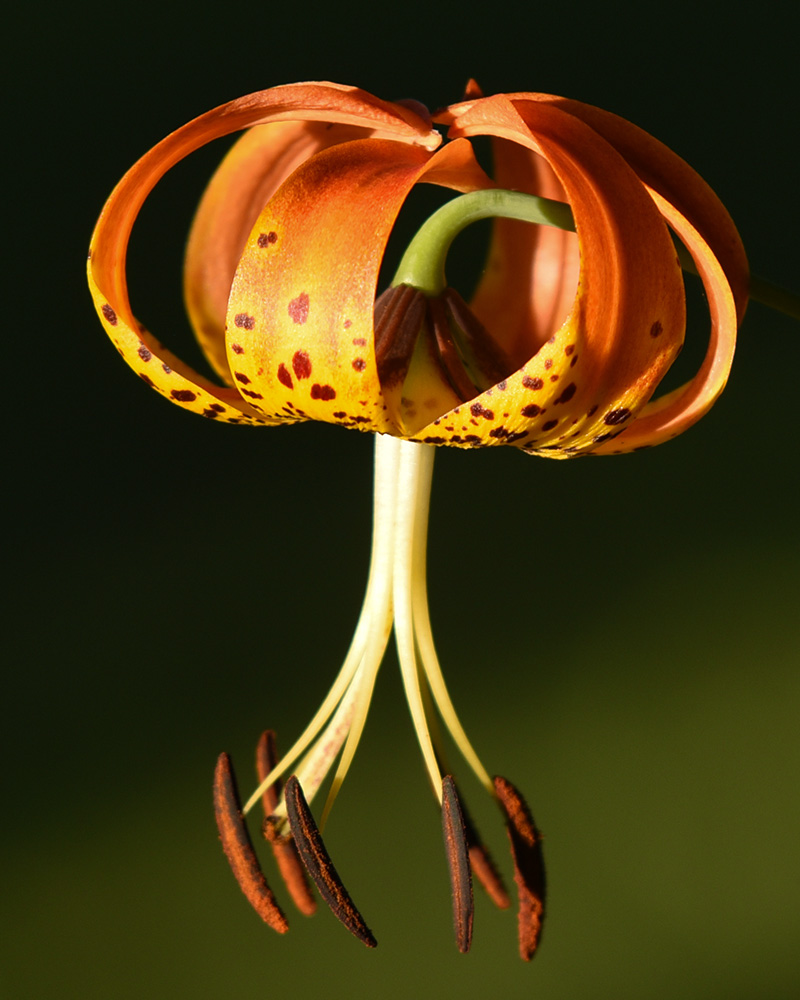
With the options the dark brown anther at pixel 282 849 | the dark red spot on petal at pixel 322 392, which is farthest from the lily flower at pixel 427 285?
the dark brown anther at pixel 282 849

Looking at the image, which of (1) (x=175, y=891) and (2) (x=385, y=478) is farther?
(1) (x=175, y=891)

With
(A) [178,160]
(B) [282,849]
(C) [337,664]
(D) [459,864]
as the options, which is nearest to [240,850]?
(B) [282,849]

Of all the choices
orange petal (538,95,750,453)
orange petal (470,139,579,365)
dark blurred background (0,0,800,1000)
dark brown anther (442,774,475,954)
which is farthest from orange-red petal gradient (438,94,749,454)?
dark blurred background (0,0,800,1000)

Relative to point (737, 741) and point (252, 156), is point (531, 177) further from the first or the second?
point (737, 741)

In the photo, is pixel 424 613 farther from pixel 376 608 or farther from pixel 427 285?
pixel 427 285

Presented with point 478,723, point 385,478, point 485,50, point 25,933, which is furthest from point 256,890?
point 485,50
